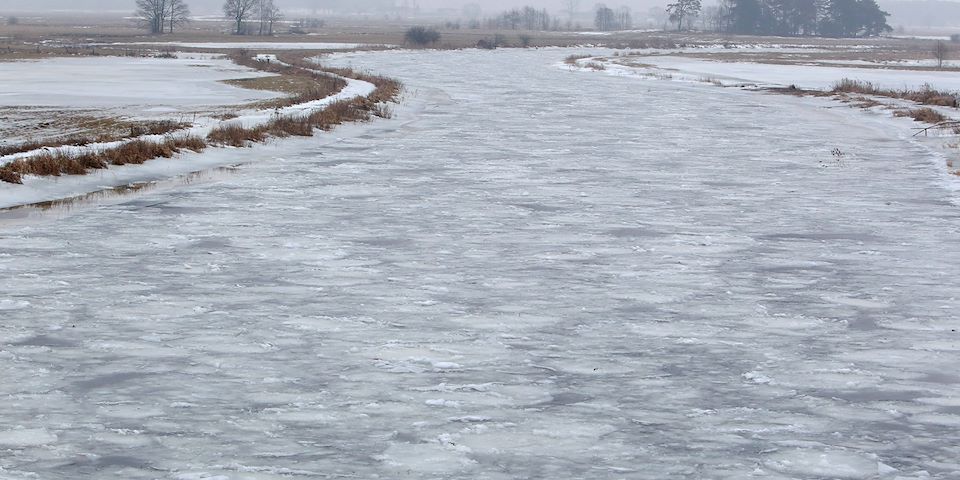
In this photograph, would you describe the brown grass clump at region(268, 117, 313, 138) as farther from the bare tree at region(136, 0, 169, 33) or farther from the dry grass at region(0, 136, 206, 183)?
the bare tree at region(136, 0, 169, 33)

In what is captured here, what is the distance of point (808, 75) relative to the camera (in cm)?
5678

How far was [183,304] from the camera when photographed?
846 cm

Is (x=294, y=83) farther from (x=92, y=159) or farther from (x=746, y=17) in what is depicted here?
(x=746, y=17)

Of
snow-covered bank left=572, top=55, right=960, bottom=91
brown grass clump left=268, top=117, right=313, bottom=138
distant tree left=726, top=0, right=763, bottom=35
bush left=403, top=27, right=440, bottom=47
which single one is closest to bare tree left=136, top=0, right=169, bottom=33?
bush left=403, top=27, right=440, bottom=47

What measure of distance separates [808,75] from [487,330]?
171 feet

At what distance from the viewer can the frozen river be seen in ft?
18.1

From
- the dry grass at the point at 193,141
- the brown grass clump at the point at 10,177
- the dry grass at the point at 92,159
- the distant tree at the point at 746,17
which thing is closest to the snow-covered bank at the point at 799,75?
the dry grass at the point at 193,141

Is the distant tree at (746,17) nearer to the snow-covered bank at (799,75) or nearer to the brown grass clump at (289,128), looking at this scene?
the snow-covered bank at (799,75)

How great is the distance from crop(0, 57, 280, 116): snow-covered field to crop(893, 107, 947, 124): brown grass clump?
1806cm

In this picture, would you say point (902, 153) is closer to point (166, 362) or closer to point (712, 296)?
point (712, 296)

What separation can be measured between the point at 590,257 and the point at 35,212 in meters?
6.48

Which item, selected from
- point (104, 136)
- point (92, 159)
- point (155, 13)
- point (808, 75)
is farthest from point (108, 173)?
point (155, 13)

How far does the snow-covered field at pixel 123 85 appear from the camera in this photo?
103ft

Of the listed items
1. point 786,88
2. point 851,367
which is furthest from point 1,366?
point 786,88
